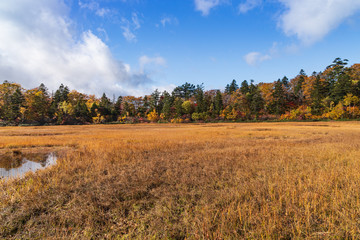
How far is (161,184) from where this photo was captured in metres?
5.49

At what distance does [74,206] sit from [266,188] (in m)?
5.58

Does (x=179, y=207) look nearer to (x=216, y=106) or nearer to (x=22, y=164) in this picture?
(x=22, y=164)

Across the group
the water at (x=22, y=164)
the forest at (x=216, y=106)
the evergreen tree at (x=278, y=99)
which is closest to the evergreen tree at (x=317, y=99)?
the forest at (x=216, y=106)

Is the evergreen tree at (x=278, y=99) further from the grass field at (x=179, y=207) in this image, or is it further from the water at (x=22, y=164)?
the water at (x=22, y=164)

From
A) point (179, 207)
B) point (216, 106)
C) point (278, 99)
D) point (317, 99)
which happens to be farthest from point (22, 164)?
point (278, 99)

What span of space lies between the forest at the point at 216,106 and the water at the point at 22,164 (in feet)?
200

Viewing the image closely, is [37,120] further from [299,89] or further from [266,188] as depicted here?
[299,89]

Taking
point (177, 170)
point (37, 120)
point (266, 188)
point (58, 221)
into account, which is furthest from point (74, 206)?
point (37, 120)

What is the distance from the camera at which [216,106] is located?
244 ft

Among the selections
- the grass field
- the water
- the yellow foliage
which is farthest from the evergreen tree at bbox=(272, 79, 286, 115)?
the water

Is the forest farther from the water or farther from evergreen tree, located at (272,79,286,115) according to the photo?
the water

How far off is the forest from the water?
61.0 meters

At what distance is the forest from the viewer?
57344 mm

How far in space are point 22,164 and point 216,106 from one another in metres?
71.1
